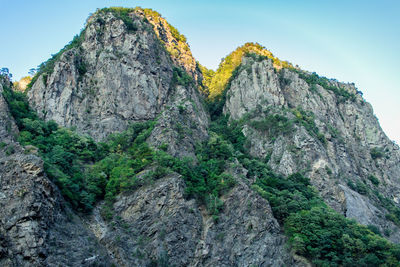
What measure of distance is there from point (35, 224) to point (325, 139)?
49.8 m

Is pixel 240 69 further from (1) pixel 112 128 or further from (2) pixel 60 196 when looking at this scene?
(2) pixel 60 196

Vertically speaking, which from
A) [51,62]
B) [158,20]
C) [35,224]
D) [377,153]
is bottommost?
[35,224]

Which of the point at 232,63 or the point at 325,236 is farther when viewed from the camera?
the point at 232,63

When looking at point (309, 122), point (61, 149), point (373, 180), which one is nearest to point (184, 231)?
point (61, 149)

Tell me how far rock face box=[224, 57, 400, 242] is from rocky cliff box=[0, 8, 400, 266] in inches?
10.4

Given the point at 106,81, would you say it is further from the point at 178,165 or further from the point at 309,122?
the point at 309,122

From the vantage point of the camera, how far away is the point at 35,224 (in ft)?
102

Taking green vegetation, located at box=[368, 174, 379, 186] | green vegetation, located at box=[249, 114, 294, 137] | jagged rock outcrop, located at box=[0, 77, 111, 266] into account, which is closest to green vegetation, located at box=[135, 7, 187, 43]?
green vegetation, located at box=[249, 114, 294, 137]

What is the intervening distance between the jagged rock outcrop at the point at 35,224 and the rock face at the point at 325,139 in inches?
1308

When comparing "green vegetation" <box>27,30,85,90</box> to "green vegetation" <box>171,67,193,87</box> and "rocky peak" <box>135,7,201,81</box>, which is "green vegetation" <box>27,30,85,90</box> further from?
"green vegetation" <box>171,67,193,87</box>

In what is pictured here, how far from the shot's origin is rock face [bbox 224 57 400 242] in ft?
184

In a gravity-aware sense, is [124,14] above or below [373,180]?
above

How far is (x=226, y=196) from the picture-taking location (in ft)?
152

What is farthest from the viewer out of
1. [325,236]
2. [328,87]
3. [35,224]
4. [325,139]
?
[328,87]
